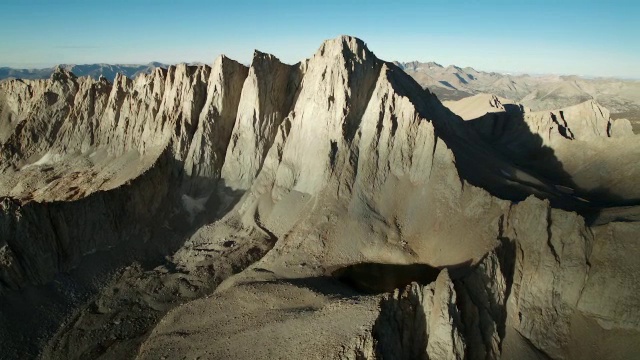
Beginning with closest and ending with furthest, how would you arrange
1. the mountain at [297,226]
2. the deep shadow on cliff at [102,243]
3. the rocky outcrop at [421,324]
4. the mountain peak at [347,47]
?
1. the rocky outcrop at [421,324]
2. the mountain at [297,226]
3. the deep shadow on cliff at [102,243]
4. the mountain peak at [347,47]

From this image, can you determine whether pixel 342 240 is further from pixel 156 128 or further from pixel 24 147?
pixel 24 147

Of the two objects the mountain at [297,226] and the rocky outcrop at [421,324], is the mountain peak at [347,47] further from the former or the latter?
the rocky outcrop at [421,324]

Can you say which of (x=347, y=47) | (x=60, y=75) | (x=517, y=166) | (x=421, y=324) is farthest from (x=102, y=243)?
(x=517, y=166)

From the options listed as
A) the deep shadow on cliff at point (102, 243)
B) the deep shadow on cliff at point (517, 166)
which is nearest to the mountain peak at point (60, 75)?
the deep shadow on cliff at point (102, 243)

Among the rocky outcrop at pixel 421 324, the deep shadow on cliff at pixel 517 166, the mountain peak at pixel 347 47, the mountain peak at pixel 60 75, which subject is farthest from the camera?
the mountain peak at pixel 60 75

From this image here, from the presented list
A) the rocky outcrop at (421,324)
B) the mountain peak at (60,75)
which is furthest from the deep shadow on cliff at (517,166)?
the mountain peak at (60,75)

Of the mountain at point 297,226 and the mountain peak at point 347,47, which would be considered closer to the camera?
the mountain at point 297,226

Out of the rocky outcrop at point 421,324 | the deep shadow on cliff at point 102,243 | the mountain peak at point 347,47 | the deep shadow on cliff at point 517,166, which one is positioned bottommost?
the deep shadow on cliff at point 102,243

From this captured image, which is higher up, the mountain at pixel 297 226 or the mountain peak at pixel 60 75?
the mountain peak at pixel 60 75

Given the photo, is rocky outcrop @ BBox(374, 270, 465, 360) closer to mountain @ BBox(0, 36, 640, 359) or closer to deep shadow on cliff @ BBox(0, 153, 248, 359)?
mountain @ BBox(0, 36, 640, 359)
